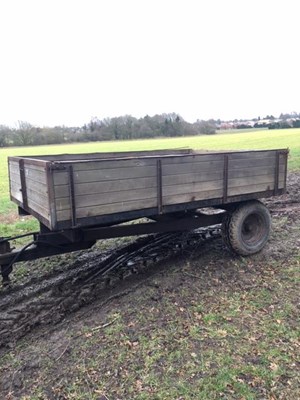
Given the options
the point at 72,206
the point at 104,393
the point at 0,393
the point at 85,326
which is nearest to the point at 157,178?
the point at 72,206

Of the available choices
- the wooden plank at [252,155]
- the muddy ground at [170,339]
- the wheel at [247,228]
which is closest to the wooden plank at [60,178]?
the muddy ground at [170,339]

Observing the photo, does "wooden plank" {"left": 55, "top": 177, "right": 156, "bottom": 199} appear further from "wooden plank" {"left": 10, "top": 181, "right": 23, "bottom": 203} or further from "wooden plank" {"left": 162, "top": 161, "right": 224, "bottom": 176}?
"wooden plank" {"left": 10, "top": 181, "right": 23, "bottom": 203}

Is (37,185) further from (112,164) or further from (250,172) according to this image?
(250,172)

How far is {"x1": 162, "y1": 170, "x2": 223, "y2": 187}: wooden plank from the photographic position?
437 cm

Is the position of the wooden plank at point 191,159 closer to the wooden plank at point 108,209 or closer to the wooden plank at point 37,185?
the wooden plank at point 108,209

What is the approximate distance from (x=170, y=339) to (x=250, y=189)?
255 centimetres

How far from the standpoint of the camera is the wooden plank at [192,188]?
14.5 ft

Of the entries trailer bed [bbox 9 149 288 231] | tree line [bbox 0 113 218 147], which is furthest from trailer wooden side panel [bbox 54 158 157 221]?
tree line [bbox 0 113 218 147]

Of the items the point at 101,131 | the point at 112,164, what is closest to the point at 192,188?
the point at 112,164

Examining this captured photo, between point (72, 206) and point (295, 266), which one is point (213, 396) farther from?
point (295, 266)

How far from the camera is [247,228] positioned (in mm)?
5727

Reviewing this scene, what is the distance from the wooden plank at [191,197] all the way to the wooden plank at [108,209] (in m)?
0.20

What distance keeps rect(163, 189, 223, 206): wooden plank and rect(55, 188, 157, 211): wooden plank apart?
→ 0.22 m

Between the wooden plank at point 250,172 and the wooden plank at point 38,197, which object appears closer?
the wooden plank at point 38,197
